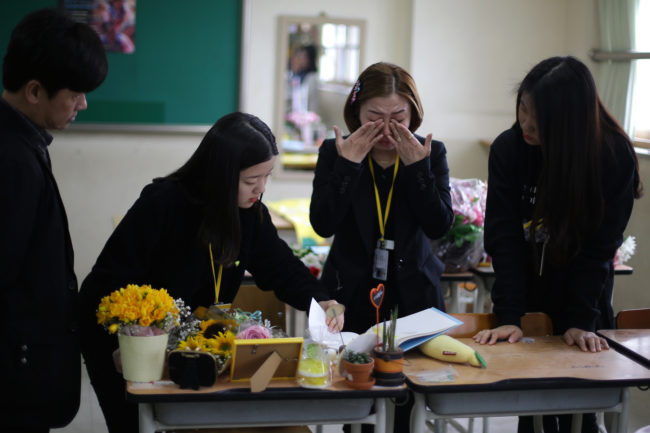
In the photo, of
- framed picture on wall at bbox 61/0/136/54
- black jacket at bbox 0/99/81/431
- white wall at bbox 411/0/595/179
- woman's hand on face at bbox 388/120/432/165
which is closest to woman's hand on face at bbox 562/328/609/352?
woman's hand on face at bbox 388/120/432/165

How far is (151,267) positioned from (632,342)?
4.85ft

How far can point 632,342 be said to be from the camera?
7.59 feet

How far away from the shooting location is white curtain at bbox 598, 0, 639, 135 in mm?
4348

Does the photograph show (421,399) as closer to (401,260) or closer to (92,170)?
(401,260)

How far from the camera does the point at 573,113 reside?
2141 millimetres

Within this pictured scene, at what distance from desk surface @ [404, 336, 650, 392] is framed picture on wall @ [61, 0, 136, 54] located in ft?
11.2

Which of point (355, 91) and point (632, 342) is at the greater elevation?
point (355, 91)

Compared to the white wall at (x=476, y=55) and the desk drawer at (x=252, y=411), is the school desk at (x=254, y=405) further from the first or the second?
the white wall at (x=476, y=55)

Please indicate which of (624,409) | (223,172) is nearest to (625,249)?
(624,409)

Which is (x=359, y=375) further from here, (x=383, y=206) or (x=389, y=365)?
(x=383, y=206)

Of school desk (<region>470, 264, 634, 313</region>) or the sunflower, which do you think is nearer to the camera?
the sunflower

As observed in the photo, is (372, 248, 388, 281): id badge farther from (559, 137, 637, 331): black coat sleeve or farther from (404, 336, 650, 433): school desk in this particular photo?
(559, 137, 637, 331): black coat sleeve

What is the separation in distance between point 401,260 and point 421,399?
548 mm

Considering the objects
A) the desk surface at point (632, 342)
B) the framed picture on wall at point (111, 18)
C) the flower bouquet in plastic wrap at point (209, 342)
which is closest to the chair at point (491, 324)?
the desk surface at point (632, 342)
